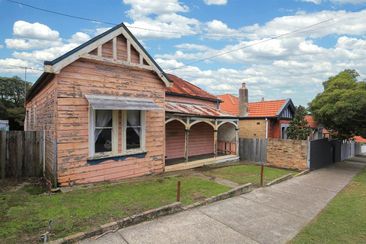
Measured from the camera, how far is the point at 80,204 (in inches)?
242

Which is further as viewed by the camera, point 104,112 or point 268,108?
point 268,108

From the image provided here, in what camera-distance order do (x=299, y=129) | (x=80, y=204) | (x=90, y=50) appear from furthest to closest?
(x=299, y=129), (x=90, y=50), (x=80, y=204)

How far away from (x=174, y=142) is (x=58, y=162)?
7393 mm

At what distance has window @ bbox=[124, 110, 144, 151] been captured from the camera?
9.19 meters

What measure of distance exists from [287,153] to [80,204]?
11962 millimetres

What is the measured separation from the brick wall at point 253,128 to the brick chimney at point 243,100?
2.40 feet

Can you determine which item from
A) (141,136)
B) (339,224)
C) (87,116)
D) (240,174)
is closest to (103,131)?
(87,116)

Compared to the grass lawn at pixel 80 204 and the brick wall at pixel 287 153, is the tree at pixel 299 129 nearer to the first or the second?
the brick wall at pixel 287 153

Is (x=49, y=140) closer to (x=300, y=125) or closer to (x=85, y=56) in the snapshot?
(x=85, y=56)

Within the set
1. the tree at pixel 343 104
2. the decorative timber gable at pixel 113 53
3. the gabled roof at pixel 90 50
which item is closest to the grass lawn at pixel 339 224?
the tree at pixel 343 104

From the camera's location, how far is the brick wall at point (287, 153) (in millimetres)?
13578

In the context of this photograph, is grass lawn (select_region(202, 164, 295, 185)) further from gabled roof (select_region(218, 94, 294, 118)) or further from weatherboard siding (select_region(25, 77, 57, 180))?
gabled roof (select_region(218, 94, 294, 118))

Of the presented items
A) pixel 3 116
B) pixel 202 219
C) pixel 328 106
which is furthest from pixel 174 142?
pixel 3 116

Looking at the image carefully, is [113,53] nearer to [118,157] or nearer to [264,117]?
[118,157]
